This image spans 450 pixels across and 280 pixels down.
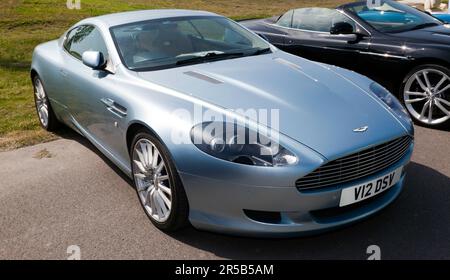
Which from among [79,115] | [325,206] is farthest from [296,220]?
[79,115]

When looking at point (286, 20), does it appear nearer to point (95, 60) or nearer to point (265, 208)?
point (95, 60)

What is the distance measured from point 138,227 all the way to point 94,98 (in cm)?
114

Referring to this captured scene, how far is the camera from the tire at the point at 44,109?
4.93 m

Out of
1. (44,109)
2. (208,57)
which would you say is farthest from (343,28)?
(44,109)

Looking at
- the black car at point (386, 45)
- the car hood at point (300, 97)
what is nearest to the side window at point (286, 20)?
the black car at point (386, 45)

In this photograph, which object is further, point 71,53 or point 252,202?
point 71,53

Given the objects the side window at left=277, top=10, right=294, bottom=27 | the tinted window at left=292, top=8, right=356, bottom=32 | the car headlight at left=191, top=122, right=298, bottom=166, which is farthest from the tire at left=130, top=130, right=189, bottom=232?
the side window at left=277, top=10, right=294, bottom=27

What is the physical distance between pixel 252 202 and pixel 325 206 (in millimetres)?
413

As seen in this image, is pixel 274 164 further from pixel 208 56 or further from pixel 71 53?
pixel 71 53

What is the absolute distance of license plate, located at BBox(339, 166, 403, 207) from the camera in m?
2.62

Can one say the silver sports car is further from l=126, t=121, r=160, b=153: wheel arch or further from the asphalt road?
the asphalt road

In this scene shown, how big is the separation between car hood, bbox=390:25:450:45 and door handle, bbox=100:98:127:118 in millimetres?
3278
